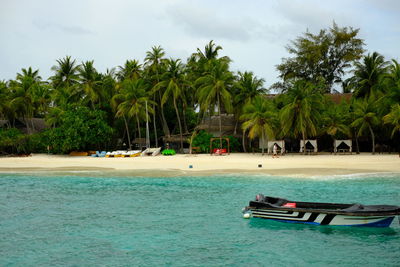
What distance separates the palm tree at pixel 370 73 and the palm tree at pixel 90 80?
26317 mm

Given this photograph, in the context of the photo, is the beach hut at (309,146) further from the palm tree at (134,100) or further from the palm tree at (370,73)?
the palm tree at (134,100)

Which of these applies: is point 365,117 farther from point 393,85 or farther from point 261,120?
point 261,120

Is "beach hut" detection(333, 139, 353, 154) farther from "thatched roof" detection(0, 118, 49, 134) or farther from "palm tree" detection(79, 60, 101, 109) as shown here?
"thatched roof" detection(0, 118, 49, 134)

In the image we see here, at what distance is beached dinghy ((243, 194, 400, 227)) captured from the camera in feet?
36.9

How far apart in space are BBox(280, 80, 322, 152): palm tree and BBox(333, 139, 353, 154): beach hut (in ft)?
8.32

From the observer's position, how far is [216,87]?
38.8 metres

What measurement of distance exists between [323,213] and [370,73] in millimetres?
30690

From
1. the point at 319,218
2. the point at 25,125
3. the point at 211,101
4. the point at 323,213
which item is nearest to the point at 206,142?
the point at 211,101

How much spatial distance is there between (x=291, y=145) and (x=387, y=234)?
96.6ft

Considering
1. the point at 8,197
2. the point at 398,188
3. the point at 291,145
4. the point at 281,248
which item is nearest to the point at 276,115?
the point at 291,145

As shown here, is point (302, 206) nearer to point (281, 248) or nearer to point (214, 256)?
point (281, 248)

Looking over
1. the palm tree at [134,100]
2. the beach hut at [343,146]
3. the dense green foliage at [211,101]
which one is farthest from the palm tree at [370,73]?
the palm tree at [134,100]

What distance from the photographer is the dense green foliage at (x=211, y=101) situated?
34750mm

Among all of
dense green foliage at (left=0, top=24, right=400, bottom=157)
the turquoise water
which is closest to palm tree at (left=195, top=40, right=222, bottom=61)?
dense green foliage at (left=0, top=24, right=400, bottom=157)
